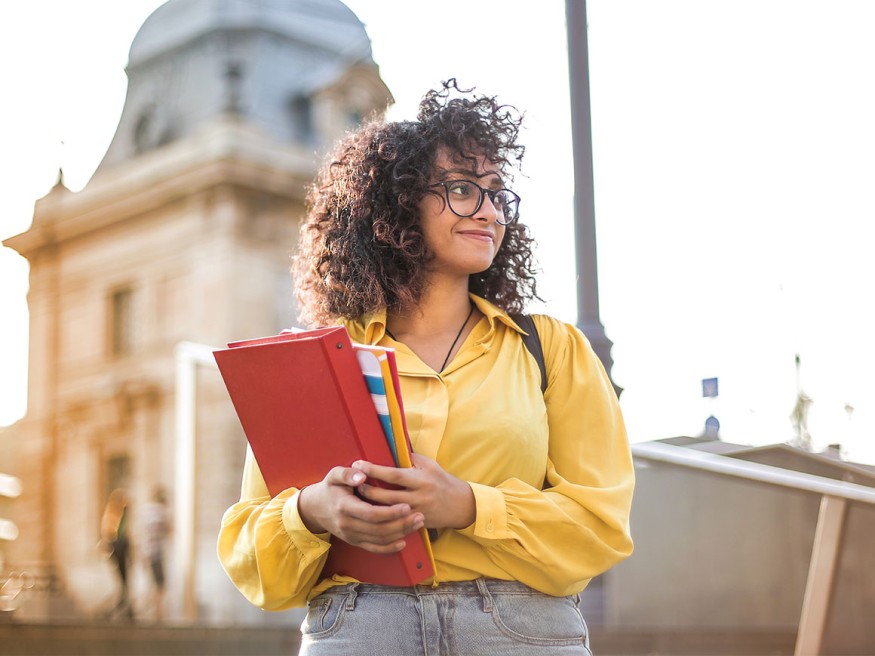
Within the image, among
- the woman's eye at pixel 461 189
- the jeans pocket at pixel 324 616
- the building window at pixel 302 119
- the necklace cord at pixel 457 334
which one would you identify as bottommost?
the jeans pocket at pixel 324 616

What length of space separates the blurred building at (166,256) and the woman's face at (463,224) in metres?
18.2

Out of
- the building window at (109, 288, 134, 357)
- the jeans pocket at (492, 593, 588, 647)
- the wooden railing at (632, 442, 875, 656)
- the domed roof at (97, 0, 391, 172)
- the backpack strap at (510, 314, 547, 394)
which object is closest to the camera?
the jeans pocket at (492, 593, 588, 647)

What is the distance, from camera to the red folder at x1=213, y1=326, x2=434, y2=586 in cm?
202

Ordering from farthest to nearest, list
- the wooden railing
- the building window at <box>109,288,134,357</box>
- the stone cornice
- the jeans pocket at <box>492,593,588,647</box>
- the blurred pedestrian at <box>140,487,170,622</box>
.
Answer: the building window at <box>109,288,134,357</box> < the stone cornice < the blurred pedestrian at <box>140,487,170,622</box> < the wooden railing < the jeans pocket at <box>492,593,588,647</box>

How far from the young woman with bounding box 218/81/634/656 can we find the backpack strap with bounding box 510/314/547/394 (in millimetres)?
14

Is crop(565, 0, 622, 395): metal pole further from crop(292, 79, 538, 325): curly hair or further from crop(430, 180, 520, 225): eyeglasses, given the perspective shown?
crop(430, 180, 520, 225): eyeglasses

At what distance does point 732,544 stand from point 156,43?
23.4 meters

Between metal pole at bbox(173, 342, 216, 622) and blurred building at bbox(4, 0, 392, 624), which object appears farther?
blurred building at bbox(4, 0, 392, 624)

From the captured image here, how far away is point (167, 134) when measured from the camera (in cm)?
A: 2536

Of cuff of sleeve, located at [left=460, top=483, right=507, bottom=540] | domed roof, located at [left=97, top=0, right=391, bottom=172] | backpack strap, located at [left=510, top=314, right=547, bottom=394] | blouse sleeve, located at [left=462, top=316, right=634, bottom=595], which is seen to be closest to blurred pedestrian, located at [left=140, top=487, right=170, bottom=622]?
domed roof, located at [left=97, top=0, right=391, bottom=172]

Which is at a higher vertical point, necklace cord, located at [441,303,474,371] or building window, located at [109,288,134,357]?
necklace cord, located at [441,303,474,371]

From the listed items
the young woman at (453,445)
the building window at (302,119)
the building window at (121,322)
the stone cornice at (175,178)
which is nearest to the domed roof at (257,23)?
the building window at (302,119)

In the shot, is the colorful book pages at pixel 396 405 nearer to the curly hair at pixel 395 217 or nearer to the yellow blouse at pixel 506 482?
the yellow blouse at pixel 506 482

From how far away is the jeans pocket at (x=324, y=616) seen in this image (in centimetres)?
212
